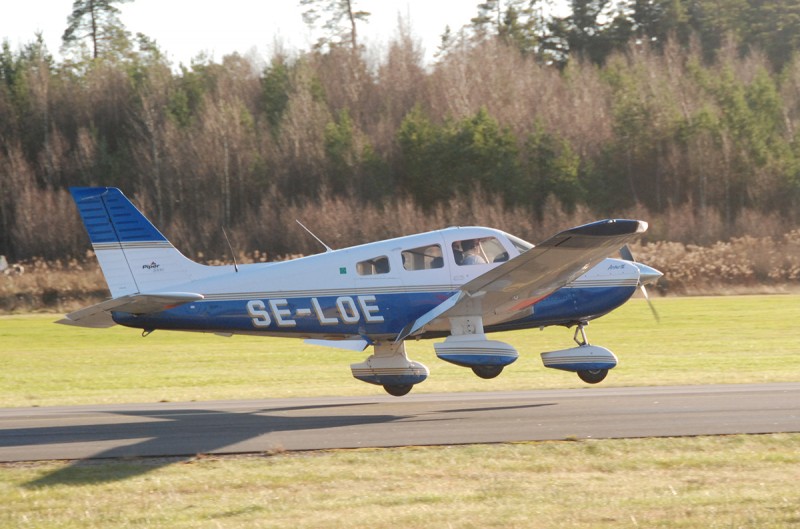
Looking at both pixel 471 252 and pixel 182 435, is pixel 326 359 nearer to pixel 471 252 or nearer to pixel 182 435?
pixel 471 252

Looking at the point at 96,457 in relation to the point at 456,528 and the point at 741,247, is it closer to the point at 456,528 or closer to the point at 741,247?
the point at 456,528

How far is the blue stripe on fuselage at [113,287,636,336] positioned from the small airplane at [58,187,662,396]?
15 mm

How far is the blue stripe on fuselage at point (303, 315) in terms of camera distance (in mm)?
14500

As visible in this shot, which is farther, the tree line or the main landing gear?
the tree line

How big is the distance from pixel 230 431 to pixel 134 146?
54.1 m

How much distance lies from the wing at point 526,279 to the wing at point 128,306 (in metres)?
3.41

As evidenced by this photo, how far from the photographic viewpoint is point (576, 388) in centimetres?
1714

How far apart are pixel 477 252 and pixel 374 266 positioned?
1.62 metres

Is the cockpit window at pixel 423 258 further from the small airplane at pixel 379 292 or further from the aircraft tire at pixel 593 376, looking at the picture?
the aircraft tire at pixel 593 376

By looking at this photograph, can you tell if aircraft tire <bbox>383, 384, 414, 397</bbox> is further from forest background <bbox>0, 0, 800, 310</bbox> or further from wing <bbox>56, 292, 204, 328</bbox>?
forest background <bbox>0, 0, 800, 310</bbox>

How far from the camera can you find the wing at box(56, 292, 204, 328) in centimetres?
1376

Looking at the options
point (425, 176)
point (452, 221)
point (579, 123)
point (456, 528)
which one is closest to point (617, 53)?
point (579, 123)

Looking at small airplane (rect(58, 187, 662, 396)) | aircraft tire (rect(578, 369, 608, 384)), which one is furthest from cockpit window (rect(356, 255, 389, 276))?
aircraft tire (rect(578, 369, 608, 384))

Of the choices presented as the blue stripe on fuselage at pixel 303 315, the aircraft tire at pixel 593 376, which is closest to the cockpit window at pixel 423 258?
the blue stripe on fuselage at pixel 303 315
